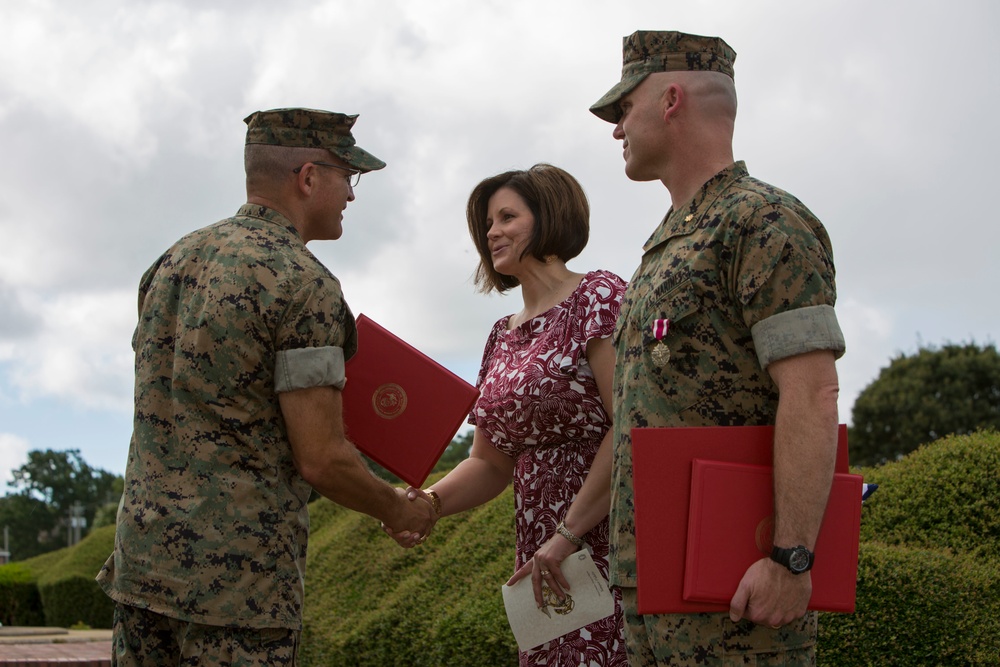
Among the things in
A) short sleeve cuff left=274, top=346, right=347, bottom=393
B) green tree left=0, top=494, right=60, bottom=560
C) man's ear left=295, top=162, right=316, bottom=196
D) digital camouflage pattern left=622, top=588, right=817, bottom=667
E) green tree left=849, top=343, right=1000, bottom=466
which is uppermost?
green tree left=849, top=343, right=1000, bottom=466

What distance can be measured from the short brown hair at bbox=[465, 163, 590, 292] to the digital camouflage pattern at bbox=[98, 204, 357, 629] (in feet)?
4.25

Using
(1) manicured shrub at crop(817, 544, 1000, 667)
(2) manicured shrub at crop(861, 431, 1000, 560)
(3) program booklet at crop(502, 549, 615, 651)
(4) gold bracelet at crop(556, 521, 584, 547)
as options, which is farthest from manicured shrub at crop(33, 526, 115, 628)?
(4) gold bracelet at crop(556, 521, 584, 547)

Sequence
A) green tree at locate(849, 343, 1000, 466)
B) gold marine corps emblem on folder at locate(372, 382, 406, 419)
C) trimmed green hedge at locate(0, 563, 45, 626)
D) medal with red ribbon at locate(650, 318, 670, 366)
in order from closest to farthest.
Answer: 1. medal with red ribbon at locate(650, 318, 670, 366)
2. gold marine corps emblem on folder at locate(372, 382, 406, 419)
3. trimmed green hedge at locate(0, 563, 45, 626)
4. green tree at locate(849, 343, 1000, 466)

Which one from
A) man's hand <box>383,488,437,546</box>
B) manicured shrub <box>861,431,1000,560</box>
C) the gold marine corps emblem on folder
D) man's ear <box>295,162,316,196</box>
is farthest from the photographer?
manicured shrub <box>861,431,1000,560</box>

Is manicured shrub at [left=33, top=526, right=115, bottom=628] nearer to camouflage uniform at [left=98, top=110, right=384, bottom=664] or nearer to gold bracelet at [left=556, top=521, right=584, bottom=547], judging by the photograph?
gold bracelet at [left=556, top=521, right=584, bottom=547]

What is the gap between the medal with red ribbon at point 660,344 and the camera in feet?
9.14

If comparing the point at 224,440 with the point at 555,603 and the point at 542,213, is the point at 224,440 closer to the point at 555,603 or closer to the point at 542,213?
the point at 555,603

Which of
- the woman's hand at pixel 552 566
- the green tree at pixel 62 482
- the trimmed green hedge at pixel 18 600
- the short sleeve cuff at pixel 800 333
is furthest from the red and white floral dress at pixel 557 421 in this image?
the green tree at pixel 62 482

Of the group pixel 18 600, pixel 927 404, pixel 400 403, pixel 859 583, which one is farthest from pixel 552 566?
pixel 927 404

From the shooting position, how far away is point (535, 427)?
3928 millimetres

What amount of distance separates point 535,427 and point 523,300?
676 millimetres

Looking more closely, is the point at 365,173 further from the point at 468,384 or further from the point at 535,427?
the point at 535,427

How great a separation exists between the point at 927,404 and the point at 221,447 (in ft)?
120

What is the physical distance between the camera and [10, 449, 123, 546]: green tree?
69062mm
